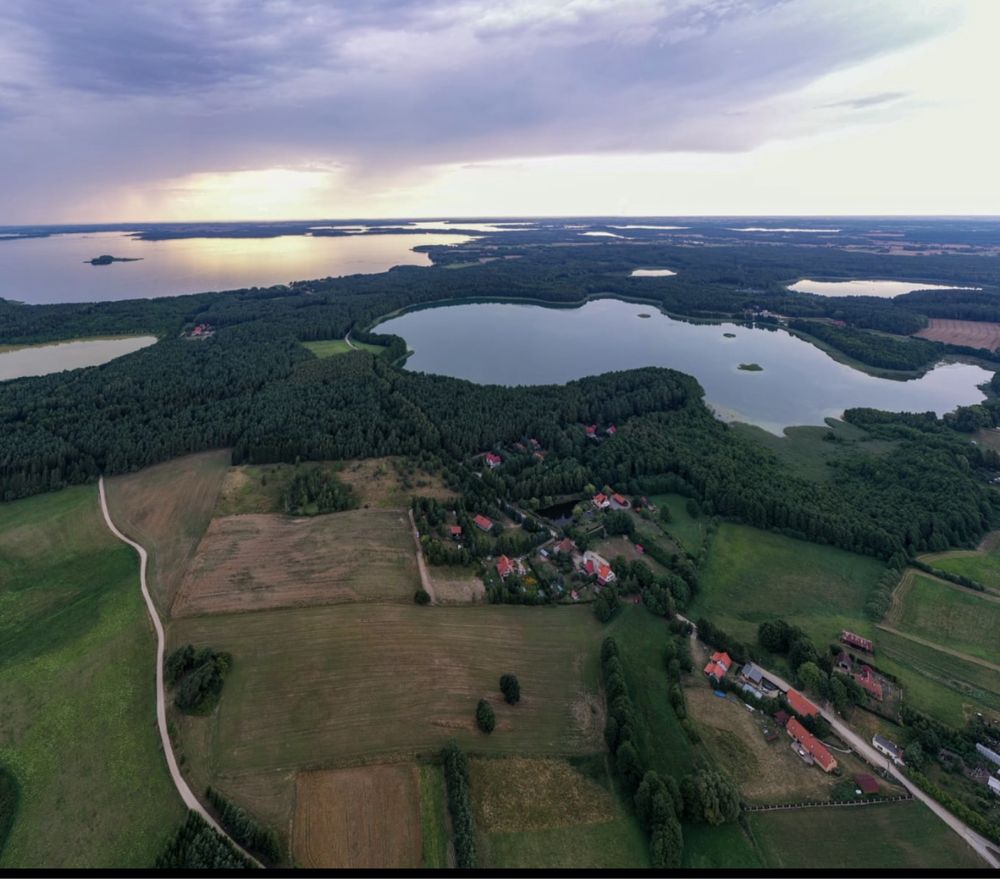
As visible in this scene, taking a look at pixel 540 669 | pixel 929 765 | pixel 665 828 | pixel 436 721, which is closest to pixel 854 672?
pixel 929 765

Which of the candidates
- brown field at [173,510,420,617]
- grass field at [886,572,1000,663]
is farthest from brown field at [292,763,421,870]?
grass field at [886,572,1000,663]

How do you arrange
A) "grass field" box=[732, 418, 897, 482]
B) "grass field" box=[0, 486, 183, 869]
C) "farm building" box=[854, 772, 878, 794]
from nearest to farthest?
"grass field" box=[0, 486, 183, 869], "farm building" box=[854, 772, 878, 794], "grass field" box=[732, 418, 897, 482]

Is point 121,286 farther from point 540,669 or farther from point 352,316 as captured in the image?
point 540,669

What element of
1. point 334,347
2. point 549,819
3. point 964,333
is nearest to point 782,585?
point 549,819

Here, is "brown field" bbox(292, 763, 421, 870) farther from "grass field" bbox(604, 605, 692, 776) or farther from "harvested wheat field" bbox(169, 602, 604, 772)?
"grass field" bbox(604, 605, 692, 776)

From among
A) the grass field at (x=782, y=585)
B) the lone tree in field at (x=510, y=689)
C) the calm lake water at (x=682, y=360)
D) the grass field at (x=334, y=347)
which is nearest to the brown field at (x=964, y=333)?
the calm lake water at (x=682, y=360)

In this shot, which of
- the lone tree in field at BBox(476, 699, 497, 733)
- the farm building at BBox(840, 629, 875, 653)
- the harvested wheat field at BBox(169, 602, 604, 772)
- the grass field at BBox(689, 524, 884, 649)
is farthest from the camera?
the grass field at BBox(689, 524, 884, 649)
